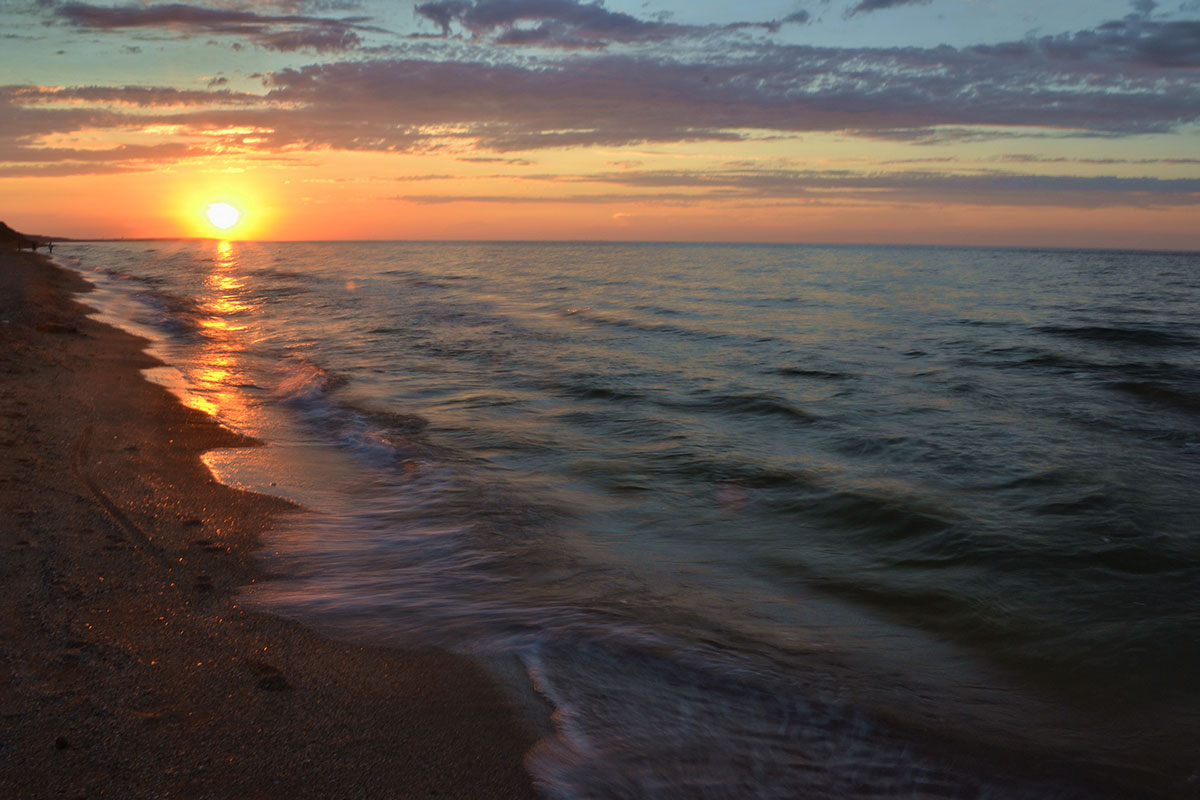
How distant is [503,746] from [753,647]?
2.12 meters

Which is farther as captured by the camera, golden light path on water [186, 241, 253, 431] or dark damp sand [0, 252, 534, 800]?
golden light path on water [186, 241, 253, 431]

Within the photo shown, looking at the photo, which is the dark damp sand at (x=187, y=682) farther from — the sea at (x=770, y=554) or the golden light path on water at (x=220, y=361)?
the golden light path on water at (x=220, y=361)

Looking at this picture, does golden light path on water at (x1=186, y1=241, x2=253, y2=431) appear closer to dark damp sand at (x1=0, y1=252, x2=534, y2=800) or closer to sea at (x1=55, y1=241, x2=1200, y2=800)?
sea at (x1=55, y1=241, x2=1200, y2=800)

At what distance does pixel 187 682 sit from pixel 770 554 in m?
5.06

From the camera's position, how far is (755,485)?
9.48 metres

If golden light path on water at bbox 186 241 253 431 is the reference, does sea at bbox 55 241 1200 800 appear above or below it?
below

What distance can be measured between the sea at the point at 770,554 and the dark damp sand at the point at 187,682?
1.11ft

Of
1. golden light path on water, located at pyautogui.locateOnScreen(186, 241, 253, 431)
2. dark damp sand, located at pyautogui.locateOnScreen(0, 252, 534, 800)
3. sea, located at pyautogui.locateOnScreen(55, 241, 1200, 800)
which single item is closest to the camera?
dark damp sand, located at pyautogui.locateOnScreen(0, 252, 534, 800)

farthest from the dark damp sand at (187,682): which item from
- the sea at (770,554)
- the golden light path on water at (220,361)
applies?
the golden light path on water at (220,361)

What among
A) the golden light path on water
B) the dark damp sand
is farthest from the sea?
the dark damp sand

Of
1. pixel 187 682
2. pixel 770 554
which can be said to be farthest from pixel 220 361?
pixel 187 682

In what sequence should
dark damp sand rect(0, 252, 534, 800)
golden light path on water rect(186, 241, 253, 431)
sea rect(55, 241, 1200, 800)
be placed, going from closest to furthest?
dark damp sand rect(0, 252, 534, 800), sea rect(55, 241, 1200, 800), golden light path on water rect(186, 241, 253, 431)

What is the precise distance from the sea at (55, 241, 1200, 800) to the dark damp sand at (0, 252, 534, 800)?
338 millimetres

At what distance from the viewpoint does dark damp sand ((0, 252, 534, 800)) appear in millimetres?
3453
